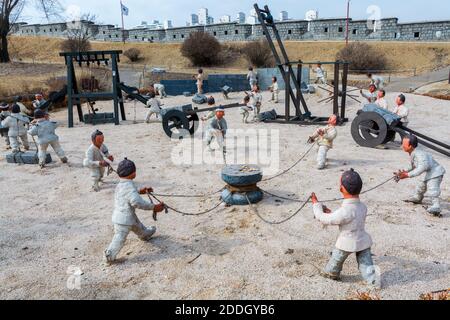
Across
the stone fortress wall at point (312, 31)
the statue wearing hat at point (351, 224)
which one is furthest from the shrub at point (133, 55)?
the statue wearing hat at point (351, 224)

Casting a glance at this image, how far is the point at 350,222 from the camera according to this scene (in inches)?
155

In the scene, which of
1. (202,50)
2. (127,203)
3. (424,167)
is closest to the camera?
(127,203)

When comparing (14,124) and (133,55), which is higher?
(133,55)

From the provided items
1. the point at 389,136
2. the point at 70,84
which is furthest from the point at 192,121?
the point at 389,136

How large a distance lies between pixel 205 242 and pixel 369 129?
629 cm

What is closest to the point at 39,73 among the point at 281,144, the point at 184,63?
the point at 184,63

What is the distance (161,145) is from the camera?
429 inches

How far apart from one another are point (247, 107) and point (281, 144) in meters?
3.29

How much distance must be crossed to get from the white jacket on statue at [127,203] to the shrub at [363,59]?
3142 centimetres

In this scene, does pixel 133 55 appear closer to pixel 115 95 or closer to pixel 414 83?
pixel 414 83

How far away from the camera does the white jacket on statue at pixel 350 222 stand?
3.91m

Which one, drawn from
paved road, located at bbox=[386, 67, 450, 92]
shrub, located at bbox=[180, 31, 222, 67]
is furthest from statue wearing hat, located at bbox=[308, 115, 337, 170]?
shrub, located at bbox=[180, 31, 222, 67]

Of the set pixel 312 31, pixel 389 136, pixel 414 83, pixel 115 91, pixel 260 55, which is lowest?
pixel 389 136
